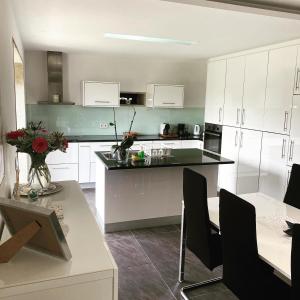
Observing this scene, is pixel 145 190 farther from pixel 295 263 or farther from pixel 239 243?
pixel 295 263

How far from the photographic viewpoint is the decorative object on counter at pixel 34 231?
1186 mm

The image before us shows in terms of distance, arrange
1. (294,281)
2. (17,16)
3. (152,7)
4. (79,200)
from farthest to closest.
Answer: (17,16) → (152,7) → (79,200) → (294,281)

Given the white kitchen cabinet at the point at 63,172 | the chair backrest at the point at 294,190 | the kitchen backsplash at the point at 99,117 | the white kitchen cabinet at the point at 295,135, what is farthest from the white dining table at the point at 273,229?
the kitchen backsplash at the point at 99,117

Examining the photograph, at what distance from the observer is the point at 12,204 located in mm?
1249

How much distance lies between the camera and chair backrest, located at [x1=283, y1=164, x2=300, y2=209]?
2.69 m

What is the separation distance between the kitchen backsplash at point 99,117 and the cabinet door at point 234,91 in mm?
1354

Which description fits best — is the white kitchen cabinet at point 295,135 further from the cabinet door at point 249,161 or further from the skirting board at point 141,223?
the skirting board at point 141,223

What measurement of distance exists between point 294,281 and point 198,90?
17.1 feet

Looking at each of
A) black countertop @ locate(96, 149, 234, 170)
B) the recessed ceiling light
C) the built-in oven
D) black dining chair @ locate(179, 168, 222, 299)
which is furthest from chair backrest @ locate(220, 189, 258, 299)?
the built-in oven

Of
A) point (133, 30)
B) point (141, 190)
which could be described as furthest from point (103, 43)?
point (141, 190)

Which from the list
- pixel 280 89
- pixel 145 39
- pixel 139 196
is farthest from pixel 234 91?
pixel 139 196

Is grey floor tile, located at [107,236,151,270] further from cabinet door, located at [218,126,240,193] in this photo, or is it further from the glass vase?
cabinet door, located at [218,126,240,193]

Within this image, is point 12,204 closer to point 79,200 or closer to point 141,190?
point 79,200

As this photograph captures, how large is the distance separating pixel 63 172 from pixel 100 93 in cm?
153
